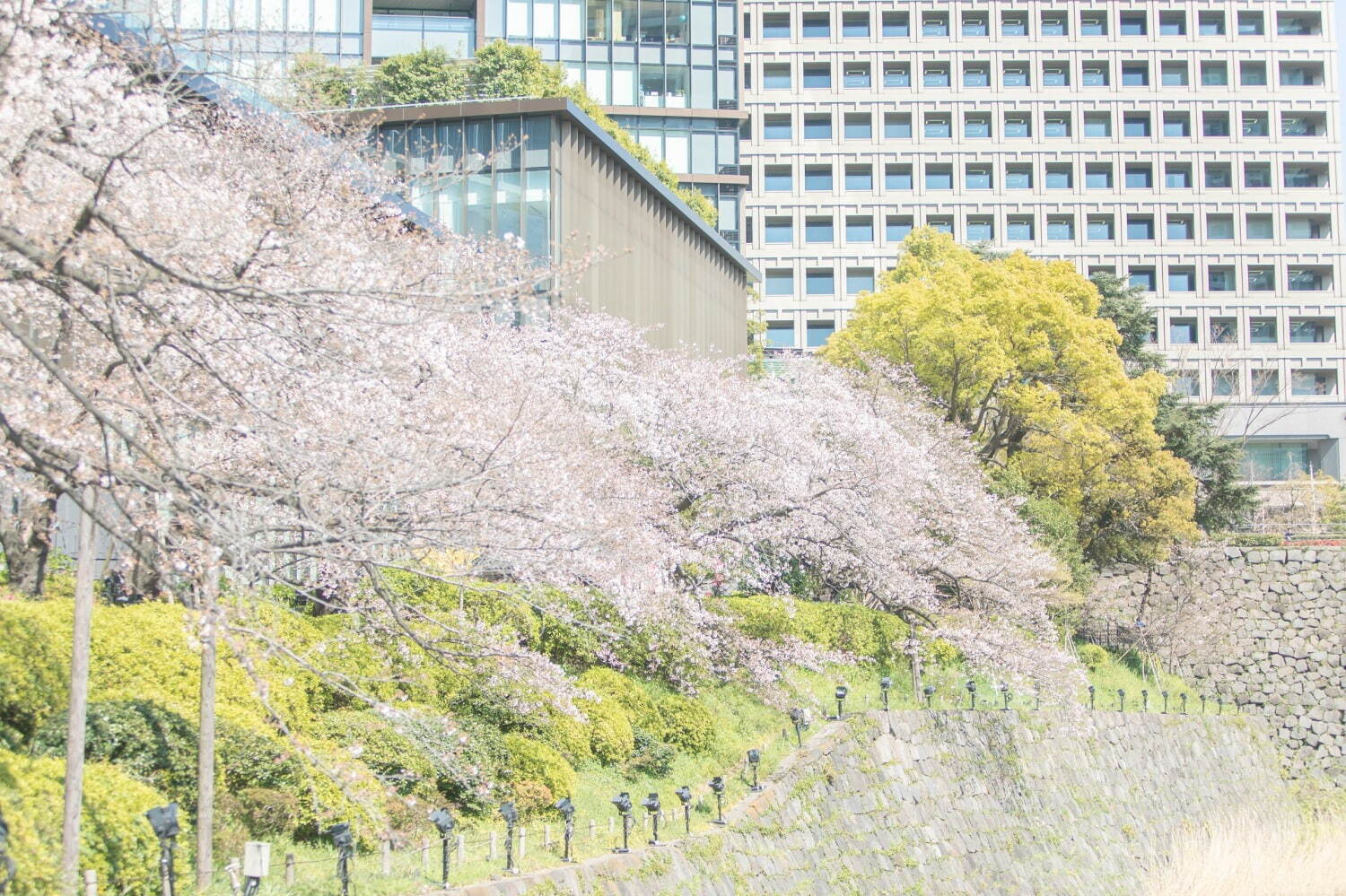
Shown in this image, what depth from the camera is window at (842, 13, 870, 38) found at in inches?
2874

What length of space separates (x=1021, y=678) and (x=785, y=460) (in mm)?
5223

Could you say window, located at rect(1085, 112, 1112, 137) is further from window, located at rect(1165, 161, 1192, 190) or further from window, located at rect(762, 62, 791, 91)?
window, located at rect(762, 62, 791, 91)

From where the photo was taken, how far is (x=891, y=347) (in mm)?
34969

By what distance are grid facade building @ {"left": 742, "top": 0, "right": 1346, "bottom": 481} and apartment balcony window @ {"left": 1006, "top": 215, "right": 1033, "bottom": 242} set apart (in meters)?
0.12

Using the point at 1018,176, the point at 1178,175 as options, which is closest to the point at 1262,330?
the point at 1178,175

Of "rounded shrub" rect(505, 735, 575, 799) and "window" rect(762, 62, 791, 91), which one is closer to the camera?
"rounded shrub" rect(505, 735, 575, 799)

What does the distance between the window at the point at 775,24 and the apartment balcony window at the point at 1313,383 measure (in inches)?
1216

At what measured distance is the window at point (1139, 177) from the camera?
7231 cm

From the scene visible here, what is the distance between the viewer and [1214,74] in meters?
72.6

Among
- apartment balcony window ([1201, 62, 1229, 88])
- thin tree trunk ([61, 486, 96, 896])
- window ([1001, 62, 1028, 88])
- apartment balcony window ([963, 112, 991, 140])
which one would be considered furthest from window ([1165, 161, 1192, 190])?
thin tree trunk ([61, 486, 96, 896])

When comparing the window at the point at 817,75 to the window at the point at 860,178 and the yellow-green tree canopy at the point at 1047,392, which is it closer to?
the window at the point at 860,178

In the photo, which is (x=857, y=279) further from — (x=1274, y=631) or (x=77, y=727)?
(x=77, y=727)

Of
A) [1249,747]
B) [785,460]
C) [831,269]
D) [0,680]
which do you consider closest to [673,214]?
[785,460]

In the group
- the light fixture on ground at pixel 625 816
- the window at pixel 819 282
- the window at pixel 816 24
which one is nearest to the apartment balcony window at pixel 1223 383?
the window at pixel 819 282
